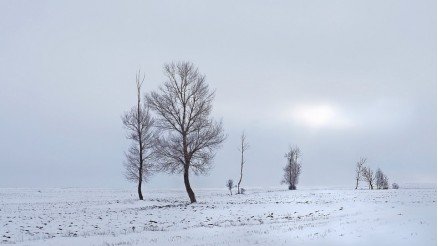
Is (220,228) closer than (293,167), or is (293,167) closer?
(220,228)

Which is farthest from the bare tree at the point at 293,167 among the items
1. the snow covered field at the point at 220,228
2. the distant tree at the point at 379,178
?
the snow covered field at the point at 220,228

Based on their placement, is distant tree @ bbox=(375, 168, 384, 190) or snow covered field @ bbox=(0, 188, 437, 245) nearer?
snow covered field @ bbox=(0, 188, 437, 245)

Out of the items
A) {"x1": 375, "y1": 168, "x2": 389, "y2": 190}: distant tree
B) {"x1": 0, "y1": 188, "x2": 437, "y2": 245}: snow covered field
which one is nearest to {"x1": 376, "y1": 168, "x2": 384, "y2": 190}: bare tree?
{"x1": 375, "y1": 168, "x2": 389, "y2": 190}: distant tree

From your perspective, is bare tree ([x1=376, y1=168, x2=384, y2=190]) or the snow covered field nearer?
the snow covered field

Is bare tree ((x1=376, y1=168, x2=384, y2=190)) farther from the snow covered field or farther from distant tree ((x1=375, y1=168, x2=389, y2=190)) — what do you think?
the snow covered field

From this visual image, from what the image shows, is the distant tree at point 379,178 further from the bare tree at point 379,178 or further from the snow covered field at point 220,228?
the snow covered field at point 220,228

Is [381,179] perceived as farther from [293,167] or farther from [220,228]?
[220,228]

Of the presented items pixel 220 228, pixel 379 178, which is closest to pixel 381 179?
pixel 379 178

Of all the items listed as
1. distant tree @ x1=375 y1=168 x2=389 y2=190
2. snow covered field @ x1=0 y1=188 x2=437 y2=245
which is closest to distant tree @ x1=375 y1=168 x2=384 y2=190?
distant tree @ x1=375 y1=168 x2=389 y2=190

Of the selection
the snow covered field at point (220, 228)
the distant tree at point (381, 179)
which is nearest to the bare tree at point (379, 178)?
the distant tree at point (381, 179)

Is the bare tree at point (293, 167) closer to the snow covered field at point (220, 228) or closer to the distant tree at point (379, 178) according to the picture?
the distant tree at point (379, 178)

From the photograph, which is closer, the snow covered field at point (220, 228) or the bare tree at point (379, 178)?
the snow covered field at point (220, 228)

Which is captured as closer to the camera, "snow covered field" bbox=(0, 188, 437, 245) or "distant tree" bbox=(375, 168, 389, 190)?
"snow covered field" bbox=(0, 188, 437, 245)

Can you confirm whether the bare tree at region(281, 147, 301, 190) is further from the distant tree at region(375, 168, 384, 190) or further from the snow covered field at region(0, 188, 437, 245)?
the snow covered field at region(0, 188, 437, 245)
